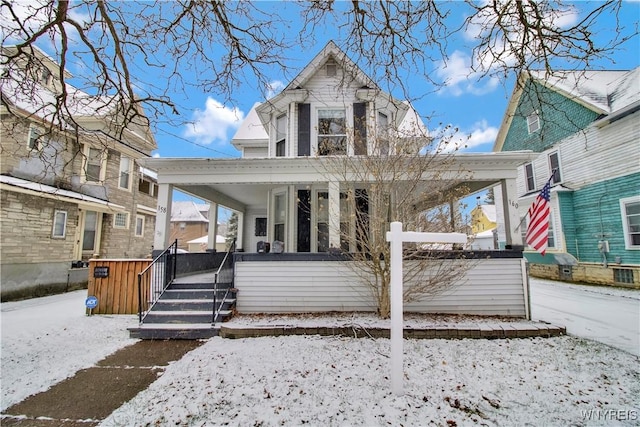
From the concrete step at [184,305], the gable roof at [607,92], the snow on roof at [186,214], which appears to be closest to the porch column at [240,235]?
the concrete step at [184,305]

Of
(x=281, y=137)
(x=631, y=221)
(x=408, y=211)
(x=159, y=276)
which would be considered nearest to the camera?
(x=408, y=211)

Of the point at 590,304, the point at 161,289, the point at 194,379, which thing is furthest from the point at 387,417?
the point at 590,304

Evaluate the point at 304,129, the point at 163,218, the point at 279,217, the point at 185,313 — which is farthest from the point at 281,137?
the point at 185,313

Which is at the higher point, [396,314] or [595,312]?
[396,314]

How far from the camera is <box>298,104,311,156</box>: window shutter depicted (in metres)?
9.05

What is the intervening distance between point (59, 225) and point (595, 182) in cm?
2069

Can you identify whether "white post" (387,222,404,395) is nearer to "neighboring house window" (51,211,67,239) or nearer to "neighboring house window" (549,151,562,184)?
"neighboring house window" (51,211,67,239)

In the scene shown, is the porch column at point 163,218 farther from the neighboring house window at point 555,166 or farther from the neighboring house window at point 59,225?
the neighboring house window at point 555,166

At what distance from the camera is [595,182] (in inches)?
445

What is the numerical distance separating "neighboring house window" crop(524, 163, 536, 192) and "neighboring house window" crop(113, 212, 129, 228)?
20155 millimetres

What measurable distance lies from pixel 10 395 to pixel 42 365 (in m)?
0.95

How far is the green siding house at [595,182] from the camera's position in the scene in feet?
32.8

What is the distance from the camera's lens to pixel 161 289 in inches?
262

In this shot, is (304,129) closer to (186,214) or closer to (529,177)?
(529,177)
